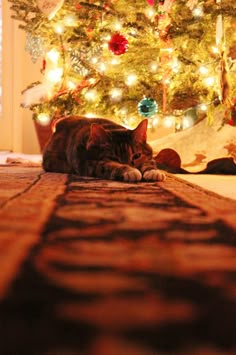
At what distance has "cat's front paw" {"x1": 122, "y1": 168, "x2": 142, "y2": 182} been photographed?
150cm

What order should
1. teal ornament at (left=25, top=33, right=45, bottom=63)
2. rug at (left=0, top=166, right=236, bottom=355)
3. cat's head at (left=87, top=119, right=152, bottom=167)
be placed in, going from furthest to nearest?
teal ornament at (left=25, top=33, right=45, bottom=63) → cat's head at (left=87, top=119, right=152, bottom=167) → rug at (left=0, top=166, right=236, bottom=355)

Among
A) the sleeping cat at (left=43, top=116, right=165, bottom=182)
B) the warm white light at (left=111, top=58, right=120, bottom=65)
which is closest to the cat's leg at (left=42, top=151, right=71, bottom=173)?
the sleeping cat at (left=43, top=116, right=165, bottom=182)

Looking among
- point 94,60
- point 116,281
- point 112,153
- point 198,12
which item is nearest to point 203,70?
point 198,12

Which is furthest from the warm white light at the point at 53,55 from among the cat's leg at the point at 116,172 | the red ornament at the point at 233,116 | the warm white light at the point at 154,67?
the cat's leg at the point at 116,172

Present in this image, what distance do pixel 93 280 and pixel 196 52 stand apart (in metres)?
1.96

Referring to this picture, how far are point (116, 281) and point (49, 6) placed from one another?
1.83 meters

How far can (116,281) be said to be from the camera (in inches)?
19.3

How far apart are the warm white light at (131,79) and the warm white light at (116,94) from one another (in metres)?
0.06

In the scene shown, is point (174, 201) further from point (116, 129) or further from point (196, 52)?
point (196, 52)

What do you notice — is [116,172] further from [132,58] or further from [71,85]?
[71,85]

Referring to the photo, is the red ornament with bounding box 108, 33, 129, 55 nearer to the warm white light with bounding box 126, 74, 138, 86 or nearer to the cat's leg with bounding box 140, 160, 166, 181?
the warm white light with bounding box 126, 74, 138, 86

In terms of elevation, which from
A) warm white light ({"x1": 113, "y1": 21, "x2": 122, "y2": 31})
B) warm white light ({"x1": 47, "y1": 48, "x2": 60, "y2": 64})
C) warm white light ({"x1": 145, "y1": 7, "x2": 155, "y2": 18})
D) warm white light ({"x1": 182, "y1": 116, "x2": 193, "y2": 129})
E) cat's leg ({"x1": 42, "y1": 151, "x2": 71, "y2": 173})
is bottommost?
cat's leg ({"x1": 42, "y1": 151, "x2": 71, "y2": 173})

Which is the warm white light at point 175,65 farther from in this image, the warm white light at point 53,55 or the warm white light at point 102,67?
the warm white light at point 53,55

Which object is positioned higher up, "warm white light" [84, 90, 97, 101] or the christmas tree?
the christmas tree
